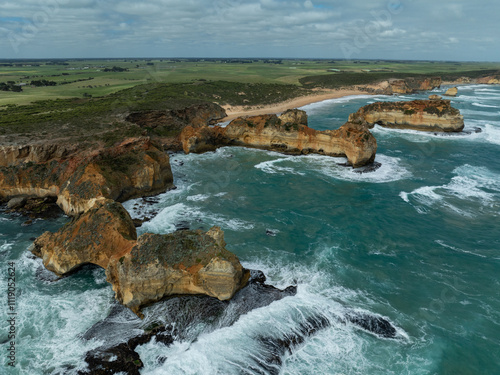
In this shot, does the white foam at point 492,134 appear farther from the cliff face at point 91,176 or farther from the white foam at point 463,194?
the cliff face at point 91,176

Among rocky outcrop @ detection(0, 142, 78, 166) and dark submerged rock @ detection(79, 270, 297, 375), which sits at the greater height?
rocky outcrop @ detection(0, 142, 78, 166)

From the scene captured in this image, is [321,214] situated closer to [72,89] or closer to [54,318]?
[54,318]

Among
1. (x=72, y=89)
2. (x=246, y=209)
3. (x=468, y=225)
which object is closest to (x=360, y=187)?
(x=468, y=225)

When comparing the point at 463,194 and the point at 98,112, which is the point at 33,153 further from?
the point at 463,194

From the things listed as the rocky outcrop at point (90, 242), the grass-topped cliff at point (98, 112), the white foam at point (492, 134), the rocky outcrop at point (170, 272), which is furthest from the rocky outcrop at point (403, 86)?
the rocky outcrop at point (90, 242)

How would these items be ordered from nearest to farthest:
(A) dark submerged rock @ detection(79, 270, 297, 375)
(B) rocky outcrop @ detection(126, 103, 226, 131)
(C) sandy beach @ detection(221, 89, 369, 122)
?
1. (A) dark submerged rock @ detection(79, 270, 297, 375)
2. (B) rocky outcrop @ detection(126, 103, 226, 131)
3. (C) sandy beach @ detection(221, 89, 369, 122)

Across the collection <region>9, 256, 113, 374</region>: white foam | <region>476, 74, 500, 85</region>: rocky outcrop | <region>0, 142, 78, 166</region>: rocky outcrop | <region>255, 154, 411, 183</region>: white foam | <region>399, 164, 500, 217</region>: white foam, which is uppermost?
<region>476, 74, 500, 85</region>: rocky outcrop

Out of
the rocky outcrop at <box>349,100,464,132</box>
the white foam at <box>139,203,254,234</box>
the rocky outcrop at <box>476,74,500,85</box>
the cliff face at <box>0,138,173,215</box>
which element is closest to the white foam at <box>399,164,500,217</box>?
the white foam at <box>139,203,254,234</box>

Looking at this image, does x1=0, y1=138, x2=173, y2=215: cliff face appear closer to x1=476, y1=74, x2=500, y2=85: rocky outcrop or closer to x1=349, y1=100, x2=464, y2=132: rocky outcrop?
x1=349, y1=100, x2=464, y2=132: rocky outcrop
